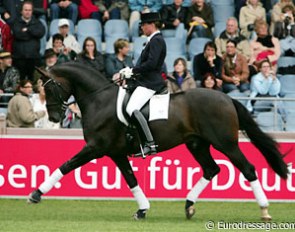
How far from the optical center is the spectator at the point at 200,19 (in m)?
24.1

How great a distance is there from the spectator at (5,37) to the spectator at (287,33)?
5.52 metres

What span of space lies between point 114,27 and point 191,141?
319 inches

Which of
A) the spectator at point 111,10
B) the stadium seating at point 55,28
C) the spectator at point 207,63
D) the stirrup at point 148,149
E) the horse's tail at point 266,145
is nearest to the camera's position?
the stirrup at point 148,149

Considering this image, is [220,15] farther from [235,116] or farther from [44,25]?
[235,116]

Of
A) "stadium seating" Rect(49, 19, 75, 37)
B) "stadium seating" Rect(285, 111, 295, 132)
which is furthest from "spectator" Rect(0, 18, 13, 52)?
"stadium seating" Rect(285, 111, 295, 132)

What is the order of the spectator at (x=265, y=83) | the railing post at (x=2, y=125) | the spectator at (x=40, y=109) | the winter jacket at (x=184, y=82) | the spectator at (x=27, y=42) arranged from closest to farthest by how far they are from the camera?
the railing post at (x=2, y=125), the spectator at (x=40, y=109), the winter jacket at (x=184, y=82), the spectator at (x=265, y=83), the spectator at (x=27, y=42)

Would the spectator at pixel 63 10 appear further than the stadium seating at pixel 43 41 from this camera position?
Yes

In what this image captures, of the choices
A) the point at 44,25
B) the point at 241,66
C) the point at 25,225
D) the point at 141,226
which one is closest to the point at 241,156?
the point at 141,226

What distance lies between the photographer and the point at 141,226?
1520cm

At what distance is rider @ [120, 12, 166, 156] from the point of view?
15969 millimetres

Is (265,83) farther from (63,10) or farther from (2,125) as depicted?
(2,125)

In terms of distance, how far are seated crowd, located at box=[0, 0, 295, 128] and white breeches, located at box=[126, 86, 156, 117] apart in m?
4.37

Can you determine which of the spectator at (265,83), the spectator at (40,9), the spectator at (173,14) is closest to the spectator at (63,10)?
the spectator at (40,9)

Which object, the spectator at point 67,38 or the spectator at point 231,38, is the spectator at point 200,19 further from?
the spectator at point 67,38
